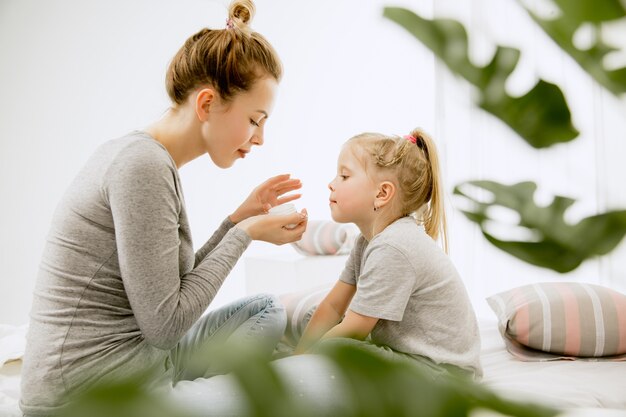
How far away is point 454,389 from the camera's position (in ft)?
0.54

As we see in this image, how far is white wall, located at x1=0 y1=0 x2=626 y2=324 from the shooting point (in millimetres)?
2926

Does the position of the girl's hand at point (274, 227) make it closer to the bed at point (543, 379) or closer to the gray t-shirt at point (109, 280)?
the gray t-shirt at point (109, 280)

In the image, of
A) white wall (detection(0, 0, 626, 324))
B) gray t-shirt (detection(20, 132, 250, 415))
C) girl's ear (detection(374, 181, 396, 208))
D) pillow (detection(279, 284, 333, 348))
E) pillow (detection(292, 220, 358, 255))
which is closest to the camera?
gray t-shirt (detection(20, 132, 250, 415))

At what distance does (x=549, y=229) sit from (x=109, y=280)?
102 cm

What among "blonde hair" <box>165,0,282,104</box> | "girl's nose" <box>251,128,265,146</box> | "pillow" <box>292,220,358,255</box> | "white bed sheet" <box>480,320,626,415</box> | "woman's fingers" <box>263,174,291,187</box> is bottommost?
"white bed sheet" <box>480,320,626,415</box>

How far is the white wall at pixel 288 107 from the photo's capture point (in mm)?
2926

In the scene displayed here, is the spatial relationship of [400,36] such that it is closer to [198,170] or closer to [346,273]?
[198,170]

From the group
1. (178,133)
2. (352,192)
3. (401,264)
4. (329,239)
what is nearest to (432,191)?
(352,192)

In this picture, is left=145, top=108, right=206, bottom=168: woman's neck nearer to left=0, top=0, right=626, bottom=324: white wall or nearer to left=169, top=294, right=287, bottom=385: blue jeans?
left=169, top=294, right=287, bottom=385: blue jeans

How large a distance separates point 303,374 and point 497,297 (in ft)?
3.16

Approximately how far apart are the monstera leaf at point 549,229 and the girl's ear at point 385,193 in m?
1.20

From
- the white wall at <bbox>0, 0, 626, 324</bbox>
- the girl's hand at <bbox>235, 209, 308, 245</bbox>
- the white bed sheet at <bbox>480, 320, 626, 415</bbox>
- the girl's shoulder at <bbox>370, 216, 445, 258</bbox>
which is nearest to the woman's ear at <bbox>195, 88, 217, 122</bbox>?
the girl's hand at <bbox>235, 209, 308, 245</bbox>

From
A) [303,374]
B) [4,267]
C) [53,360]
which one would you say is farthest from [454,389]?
[4,267]

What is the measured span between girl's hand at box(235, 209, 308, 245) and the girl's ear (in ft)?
0.68
